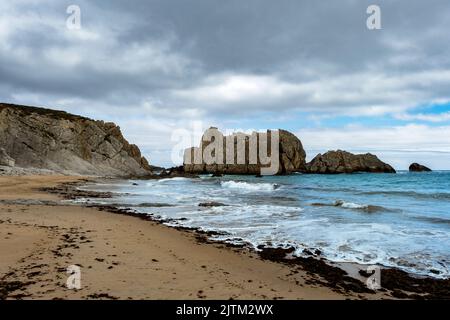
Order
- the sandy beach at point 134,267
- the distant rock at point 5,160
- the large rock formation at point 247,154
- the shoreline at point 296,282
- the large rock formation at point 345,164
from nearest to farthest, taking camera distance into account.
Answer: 1. the sandy beach at point 134,267
2. the shoreline at point 296,282
3. the distant rock at point 5,160
4. the large rock formation at point 247,154
5. the large rock formation at point 345,164

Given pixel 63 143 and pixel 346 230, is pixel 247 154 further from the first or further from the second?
pixel 346 230

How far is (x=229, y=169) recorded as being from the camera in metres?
111

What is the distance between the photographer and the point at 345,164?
10881cm

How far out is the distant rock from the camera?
175 ft

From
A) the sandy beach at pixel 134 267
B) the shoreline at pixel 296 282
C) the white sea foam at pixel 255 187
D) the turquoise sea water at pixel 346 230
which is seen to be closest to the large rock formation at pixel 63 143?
the white sea foam at pixel 255 187

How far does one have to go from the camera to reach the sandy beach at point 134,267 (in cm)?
589

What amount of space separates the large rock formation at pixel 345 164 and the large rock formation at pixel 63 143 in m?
55.5

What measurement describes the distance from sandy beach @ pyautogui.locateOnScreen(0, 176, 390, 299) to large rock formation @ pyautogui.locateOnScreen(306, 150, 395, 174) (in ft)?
329

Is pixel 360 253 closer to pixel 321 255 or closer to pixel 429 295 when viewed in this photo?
pixel 321 255

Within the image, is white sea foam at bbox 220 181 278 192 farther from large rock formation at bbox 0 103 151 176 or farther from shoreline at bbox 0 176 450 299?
large rock formation at bbox 0 103 151 176

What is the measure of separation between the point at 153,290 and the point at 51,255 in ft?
11.3

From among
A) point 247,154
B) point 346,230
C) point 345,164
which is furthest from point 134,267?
point 345,164

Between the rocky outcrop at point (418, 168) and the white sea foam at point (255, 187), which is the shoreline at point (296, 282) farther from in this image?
the rocky outcrop at point (418, 168)

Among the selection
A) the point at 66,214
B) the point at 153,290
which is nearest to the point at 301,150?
the point at 66,214
